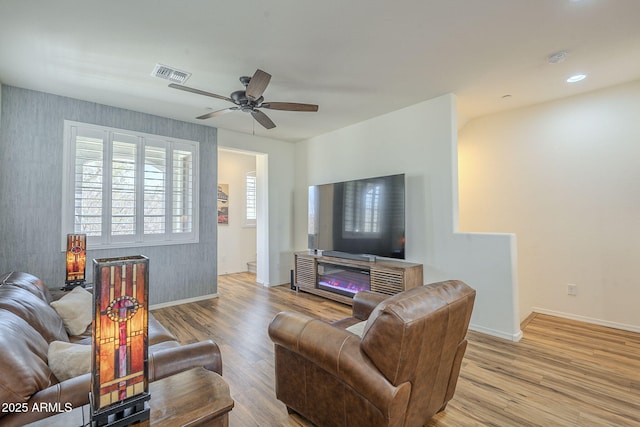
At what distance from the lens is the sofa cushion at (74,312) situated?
2203 millimetres

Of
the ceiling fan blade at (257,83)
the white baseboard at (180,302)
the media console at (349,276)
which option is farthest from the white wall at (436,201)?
the white baseboard at (180,302)

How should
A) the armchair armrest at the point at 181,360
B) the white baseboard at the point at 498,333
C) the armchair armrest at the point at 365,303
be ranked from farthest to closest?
1. the white baseboard at the point at 498,333
2. the armchair armrest at the point at 365,303
3. the armchair armrest at the point at 181,360

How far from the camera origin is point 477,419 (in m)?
1.93

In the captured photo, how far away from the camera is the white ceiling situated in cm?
212

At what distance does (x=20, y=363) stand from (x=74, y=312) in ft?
4.21

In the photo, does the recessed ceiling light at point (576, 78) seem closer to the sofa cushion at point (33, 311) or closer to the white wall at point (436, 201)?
the white wall at point (436, 201)

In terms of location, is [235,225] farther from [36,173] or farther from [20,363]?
[20,363]

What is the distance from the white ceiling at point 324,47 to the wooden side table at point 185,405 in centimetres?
238

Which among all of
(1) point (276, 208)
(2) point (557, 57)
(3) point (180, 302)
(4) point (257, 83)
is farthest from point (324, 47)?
(3) point (180, 302)

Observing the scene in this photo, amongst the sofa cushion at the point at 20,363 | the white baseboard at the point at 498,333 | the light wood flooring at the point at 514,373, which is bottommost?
the light wood flooring at the point at 514,373

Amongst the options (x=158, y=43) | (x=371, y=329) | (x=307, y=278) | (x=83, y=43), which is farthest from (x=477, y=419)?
(x=83, y=43)

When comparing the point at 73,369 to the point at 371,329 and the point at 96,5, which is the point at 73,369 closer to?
the point at 371,329

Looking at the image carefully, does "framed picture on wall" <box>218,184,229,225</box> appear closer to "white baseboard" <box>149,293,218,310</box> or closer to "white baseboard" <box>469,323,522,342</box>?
"white baseboard" <box>149,293,218,310</box>

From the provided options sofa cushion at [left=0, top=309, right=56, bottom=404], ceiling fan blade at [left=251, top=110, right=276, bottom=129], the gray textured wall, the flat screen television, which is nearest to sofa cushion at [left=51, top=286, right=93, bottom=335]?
sofa cushion at [left=0, top=309, right=56, bottom=404]
